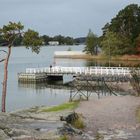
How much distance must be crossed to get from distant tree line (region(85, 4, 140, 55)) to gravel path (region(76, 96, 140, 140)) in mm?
97350

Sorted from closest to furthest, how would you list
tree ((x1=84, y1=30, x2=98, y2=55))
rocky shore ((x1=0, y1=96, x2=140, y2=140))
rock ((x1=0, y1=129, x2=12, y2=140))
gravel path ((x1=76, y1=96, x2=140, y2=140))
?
rock ((x1=0, y1=129, x2=12, y2=140)) < rocky shore ((x1=0, y1=96, x2=140, y2=140)) < gravel path ((x1=76, y1=96, x2=140, y2=140)) < tree ((x1=84, y1=30, x2=98, y2=55))

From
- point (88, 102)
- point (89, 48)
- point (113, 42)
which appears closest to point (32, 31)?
point (88, 102)

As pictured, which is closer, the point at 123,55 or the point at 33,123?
the point at 33,123

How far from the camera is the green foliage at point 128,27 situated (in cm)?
13600

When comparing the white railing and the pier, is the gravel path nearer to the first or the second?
the pier

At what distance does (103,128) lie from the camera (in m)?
24.2

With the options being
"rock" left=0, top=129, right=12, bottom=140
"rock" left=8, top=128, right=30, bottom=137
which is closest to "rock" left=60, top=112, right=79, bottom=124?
"rock" left=8, top=128, right=30, bottom=137

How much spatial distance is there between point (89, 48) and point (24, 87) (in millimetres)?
92617

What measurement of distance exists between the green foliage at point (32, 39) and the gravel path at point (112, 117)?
596 centimetres

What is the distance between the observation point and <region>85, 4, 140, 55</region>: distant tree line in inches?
5300

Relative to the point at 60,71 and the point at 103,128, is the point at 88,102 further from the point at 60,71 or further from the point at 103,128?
the point at 60,71

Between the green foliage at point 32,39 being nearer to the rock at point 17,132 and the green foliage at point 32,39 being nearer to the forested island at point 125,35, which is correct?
the rock at point 17,132

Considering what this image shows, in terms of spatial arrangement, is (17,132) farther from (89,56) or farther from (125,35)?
(89,56)

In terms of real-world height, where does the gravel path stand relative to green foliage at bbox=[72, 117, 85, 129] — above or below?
below
